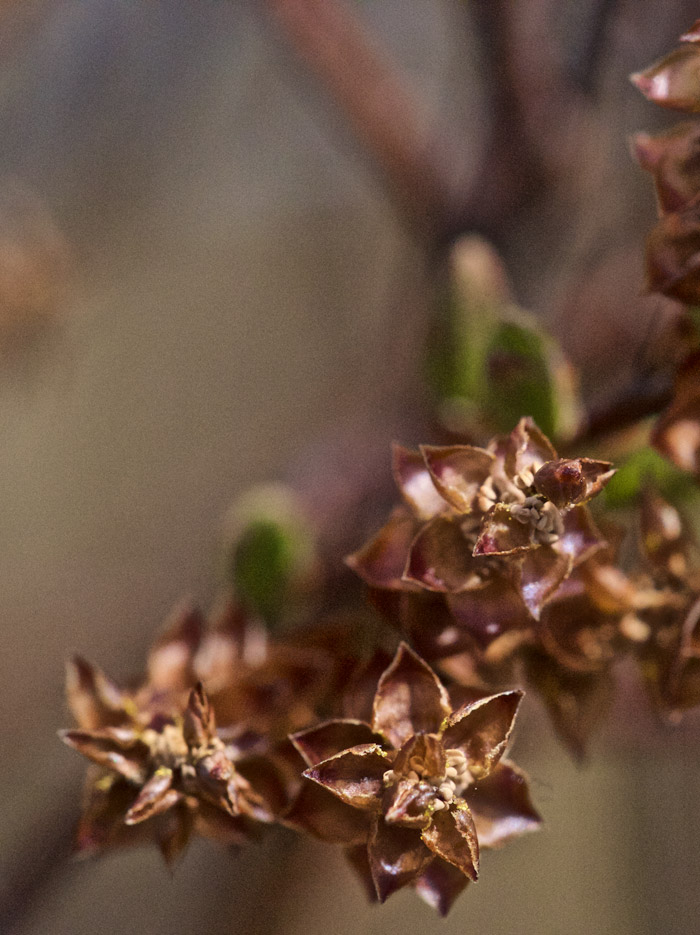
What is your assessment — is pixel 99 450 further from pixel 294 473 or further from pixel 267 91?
pixel 294 473

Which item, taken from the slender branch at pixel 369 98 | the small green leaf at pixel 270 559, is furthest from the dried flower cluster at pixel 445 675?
the slender branch at pixel 369 98

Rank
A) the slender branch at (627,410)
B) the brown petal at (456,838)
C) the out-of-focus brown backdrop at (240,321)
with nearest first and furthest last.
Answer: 1. the brown petal at (456,838)
2. the slender branch at (627,410)
3. the out-of-focus brown backdrop at (240,321)

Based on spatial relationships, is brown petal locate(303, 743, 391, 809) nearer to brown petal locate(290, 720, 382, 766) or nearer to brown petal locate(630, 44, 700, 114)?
brown petal locate(290, 720, 382, 766)

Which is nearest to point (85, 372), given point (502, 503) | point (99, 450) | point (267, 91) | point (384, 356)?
point (99, 450)

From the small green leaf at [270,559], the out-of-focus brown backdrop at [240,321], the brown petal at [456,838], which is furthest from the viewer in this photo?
the out-of-focus brown backdrop at [240,321]

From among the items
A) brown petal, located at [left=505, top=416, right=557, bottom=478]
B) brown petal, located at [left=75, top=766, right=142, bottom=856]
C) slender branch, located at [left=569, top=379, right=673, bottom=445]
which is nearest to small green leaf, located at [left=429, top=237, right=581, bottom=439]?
slender branch, located at [left=569, top=379, right=673, bottom=445]

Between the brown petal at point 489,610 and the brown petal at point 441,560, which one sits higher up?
the brown petal at point 441,560

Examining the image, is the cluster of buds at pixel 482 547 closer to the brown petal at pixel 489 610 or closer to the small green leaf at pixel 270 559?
the brown petal at pixel 489 610

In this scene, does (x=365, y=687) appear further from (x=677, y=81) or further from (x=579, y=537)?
(x=677, y=81)
